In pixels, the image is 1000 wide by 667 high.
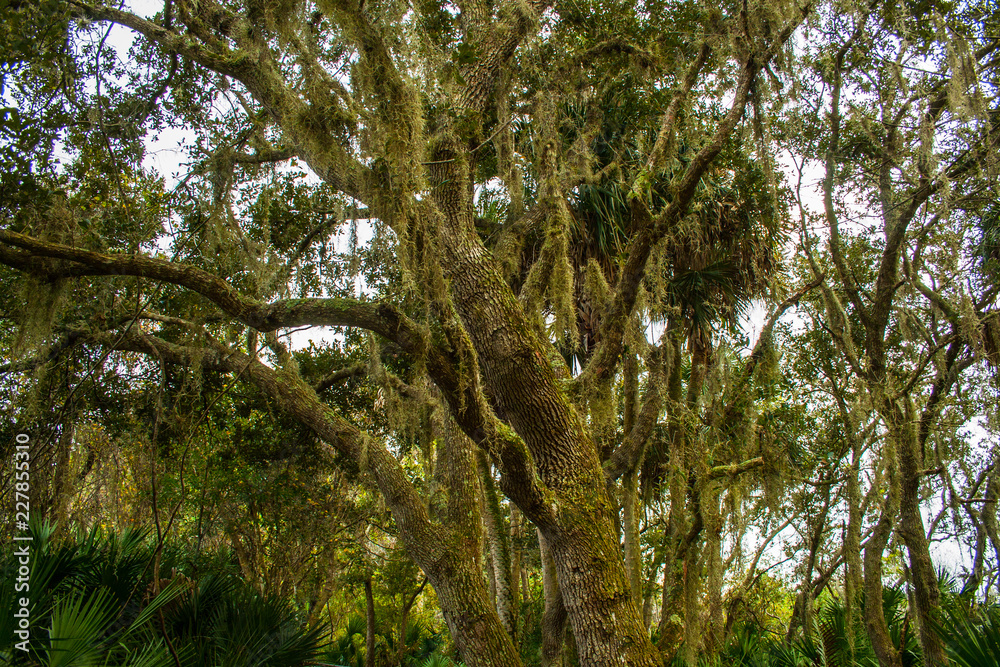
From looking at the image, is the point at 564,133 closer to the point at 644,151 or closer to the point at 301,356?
the point at 644,151

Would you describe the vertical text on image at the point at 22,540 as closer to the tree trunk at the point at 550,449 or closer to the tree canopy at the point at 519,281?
the tree canopy at the point at 519,281

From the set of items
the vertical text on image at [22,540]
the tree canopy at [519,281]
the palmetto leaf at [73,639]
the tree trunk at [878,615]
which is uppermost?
the tree canopy at [519,281]

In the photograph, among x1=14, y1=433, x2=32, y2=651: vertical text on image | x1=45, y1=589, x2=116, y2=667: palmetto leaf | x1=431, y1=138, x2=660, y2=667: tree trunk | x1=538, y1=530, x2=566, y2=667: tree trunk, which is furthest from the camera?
x1=538, y1=530, x2=566, y2=667: tree trunk

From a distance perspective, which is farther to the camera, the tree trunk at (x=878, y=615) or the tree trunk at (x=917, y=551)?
the tree trunk at (x=878, y=615)

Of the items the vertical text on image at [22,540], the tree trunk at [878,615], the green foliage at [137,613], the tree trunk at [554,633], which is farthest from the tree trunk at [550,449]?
the vertical text on image at [22,540]

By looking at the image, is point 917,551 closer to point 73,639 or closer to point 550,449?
point 550,449

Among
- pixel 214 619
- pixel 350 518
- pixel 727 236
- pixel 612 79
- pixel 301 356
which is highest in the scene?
pixel 612 79

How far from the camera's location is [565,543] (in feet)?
12.0

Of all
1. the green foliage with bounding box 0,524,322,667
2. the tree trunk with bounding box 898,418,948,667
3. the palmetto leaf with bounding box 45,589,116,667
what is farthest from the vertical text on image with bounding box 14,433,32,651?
the tree trunk with bounding box 898,418,948,667

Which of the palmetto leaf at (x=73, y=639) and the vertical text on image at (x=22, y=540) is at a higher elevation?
the vertical text on image at (x=22, y=540)

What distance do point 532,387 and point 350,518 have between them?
495 cm

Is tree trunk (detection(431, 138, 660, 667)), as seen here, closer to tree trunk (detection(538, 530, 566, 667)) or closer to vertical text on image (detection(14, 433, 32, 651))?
tree trunk (detection(538, 530, 566, 667))

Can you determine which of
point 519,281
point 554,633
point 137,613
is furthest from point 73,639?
point 519,281

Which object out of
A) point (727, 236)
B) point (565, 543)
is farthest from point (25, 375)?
point (727, 236)
